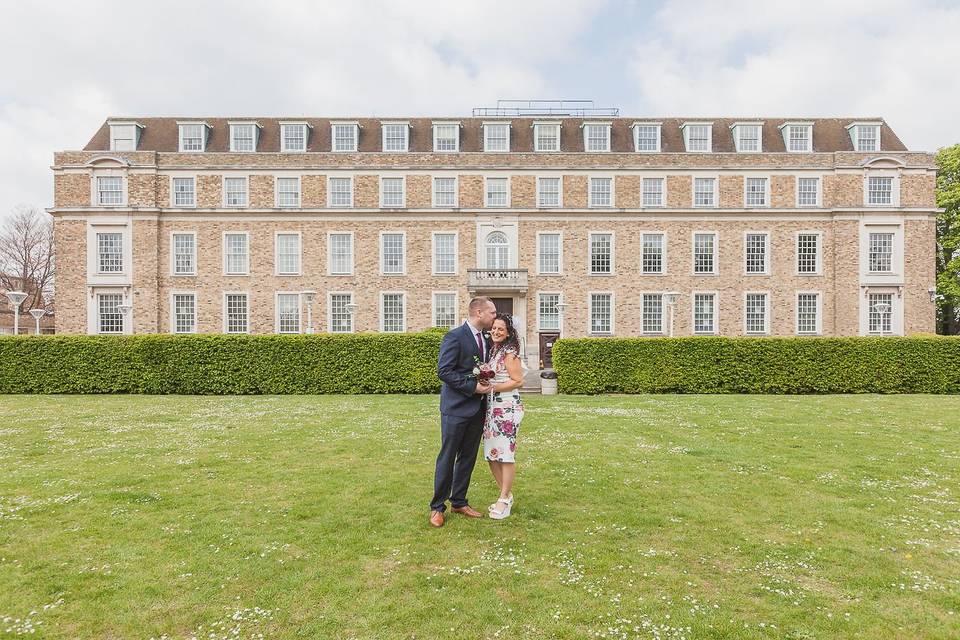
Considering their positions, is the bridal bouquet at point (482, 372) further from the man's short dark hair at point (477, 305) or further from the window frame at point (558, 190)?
the window frame at point (558, 190)

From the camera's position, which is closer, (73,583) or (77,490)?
(73,583)

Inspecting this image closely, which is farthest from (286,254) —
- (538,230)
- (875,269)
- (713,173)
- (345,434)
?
(875,269)

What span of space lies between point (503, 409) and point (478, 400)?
267mm

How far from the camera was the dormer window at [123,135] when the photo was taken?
3114 centimetres

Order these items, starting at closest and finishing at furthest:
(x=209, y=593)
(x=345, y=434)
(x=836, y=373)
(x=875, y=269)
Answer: (x=209, y=593), (x=345, y=434), (x=836, y=373), (x=875, y=269)

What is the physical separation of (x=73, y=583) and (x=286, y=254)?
29223mm

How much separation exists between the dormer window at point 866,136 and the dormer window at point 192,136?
130 feet

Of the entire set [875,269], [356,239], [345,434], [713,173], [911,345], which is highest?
[713,173]

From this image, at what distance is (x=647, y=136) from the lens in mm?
32062

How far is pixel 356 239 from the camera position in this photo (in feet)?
102

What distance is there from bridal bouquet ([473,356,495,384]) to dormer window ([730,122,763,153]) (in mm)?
32719

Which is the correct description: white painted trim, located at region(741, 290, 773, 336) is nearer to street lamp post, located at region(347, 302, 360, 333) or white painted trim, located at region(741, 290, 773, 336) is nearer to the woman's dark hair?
street lamp post, located at region(347, 302, 360, 333)

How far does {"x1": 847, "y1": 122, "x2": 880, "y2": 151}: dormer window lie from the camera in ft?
103

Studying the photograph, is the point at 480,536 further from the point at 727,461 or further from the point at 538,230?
the point at 538,230
